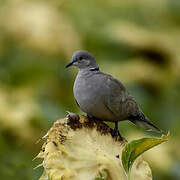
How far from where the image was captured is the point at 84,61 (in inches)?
131

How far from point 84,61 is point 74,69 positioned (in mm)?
4016

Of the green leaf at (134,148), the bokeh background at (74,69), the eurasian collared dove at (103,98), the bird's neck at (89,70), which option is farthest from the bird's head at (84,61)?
the bokeh background at (74,69)

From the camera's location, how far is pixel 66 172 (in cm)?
218

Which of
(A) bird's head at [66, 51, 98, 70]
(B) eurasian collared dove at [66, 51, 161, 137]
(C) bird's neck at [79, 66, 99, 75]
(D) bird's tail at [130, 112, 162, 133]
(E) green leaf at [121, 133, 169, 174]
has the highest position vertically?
(A) bird's head at [66, 51, 98, 70]

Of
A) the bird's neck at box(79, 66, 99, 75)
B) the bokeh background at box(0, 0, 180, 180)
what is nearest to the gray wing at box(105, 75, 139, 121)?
the bird's neck at box(79, 66, 99, 75)

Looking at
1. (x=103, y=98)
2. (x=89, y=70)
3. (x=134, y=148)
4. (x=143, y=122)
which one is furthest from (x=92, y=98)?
(x=134, y=148)

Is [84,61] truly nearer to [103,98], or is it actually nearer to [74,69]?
[103,98]

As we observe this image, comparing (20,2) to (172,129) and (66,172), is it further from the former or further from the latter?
(66,172)

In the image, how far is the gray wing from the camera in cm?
297

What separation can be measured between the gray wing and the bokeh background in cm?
171

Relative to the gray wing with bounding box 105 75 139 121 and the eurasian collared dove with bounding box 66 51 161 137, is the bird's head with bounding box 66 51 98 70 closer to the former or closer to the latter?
the eurasian collared dove with bounding box 66 51 161 137

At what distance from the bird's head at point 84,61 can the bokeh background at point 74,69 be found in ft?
4.87

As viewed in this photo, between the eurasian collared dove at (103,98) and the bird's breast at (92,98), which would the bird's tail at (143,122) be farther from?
the bird's breast at (92,98)

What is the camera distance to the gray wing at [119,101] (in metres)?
2.97
